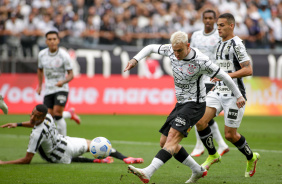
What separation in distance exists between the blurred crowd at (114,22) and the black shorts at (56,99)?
9.99 m

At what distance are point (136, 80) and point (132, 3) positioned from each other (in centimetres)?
593

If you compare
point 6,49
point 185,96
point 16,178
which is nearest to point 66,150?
point 16,178

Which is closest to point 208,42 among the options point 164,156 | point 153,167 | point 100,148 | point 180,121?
point 100,148

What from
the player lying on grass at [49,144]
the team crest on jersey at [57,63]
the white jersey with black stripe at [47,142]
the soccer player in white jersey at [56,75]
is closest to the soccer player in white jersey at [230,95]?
the player lying on grass at [49,144]

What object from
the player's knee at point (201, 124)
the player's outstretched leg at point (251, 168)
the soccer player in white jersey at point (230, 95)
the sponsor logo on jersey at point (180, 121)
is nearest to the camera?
the sponsor logo on jersey at point (180, 121)

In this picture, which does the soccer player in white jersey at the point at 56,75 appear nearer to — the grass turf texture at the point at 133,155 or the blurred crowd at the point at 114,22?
the grass turf texture at the point at 133,155

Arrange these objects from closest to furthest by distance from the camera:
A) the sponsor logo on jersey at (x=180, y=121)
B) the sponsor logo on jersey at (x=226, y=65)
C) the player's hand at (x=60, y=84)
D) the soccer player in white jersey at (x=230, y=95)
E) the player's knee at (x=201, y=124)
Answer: the sponsor logo on jersey at (x=180, y=121) → the soccer player in white jersey at (x=230, y=95) → the sponsor logo on jersey at (x=226, y=65) → the player's knee at (x=201, y=124) → the player's hand at (x=60, y=84)

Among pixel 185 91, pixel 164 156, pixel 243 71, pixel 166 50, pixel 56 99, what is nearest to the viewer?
pixel 164 156

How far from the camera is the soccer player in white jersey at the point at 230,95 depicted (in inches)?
318

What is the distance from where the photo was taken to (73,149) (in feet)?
30.1

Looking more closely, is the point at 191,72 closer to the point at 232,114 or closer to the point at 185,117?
the point at 185,117

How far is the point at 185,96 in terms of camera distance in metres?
7.23

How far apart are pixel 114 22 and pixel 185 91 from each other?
1683cm

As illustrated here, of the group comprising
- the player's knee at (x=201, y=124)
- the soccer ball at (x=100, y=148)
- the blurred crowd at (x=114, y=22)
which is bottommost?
the soccer ball at (x=100, y=148)
